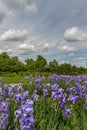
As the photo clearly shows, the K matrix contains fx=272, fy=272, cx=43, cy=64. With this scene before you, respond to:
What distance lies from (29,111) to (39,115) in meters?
1.81

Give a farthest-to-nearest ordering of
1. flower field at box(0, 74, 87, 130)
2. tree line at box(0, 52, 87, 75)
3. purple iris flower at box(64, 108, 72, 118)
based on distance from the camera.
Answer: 1. tree line at box(0, 52, 87, 75)
2. purple iris flower at box(64, 108, 72, 118)
3. flower field at box(0, 74, 87, 130)

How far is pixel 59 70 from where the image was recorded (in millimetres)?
42594

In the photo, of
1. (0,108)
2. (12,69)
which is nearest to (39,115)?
(0,108)

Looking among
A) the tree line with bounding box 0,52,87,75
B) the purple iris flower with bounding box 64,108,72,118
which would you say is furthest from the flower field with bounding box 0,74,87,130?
the tree line with bounding box 0,52,87,75

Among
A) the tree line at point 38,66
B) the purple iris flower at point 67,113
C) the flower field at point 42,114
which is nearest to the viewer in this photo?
the flower field at point 42,114

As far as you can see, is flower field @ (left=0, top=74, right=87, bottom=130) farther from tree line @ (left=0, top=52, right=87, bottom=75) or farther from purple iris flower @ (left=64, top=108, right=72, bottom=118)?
tree line @ (left=0, top=52, right=87, bottom=75)

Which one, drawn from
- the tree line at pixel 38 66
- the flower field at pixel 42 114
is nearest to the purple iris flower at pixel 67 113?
the flower field at pixel 42 114

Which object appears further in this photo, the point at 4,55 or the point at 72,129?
the point at 4,55

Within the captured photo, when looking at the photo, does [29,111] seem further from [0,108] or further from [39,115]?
[39,115]

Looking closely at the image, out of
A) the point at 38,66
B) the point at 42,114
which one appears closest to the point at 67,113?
the point at 42,114

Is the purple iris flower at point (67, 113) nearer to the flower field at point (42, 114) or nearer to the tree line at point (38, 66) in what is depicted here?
the flower field at point (42, 114)

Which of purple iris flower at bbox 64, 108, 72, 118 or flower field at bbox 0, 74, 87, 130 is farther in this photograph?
purple iris flower at bbox 64, 108, 72, 118

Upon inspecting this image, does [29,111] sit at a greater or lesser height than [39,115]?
greater

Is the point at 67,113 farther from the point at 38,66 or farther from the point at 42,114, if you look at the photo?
the point at 38,66
